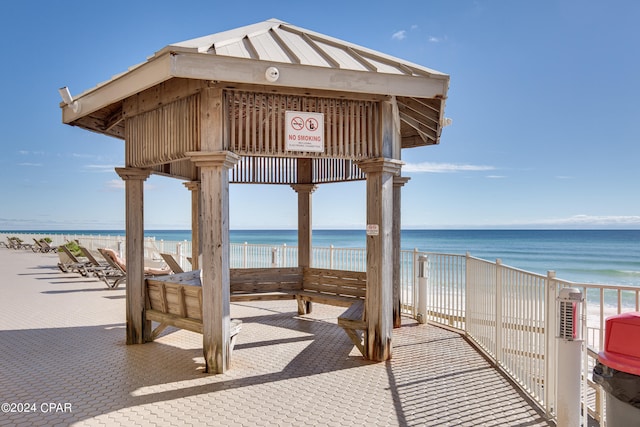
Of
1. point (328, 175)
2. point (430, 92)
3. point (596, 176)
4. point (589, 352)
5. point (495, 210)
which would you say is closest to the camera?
point (589, 352)

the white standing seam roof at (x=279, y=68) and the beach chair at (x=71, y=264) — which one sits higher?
the white standing seam roof at (x=279, y=68)

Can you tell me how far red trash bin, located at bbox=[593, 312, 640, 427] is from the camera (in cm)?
218

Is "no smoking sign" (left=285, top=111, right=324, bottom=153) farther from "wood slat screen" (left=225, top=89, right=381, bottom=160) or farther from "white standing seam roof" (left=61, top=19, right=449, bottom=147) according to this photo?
"white standing seam roof" (left=61, top=19, right=449, bottom=147)

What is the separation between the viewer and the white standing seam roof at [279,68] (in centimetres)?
411

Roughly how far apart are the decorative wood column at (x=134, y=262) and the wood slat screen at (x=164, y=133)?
1.02 ft

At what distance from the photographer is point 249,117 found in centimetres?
475

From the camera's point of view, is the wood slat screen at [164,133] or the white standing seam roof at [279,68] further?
the wood slat screen at [164,133]

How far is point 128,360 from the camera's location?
17.0 ft

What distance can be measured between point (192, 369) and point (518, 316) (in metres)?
3.95

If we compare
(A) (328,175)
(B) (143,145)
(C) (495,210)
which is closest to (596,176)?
(C) (495,210)

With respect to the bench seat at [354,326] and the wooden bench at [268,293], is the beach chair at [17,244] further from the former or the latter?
the bench seat at [354,326]

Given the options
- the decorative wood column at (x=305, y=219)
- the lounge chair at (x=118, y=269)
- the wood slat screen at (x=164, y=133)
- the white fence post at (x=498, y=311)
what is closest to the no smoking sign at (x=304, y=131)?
the wood slat screen at (x=164, y=133)

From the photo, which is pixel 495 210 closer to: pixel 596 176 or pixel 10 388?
pixel 596 176

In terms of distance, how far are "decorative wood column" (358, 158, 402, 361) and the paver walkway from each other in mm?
290
